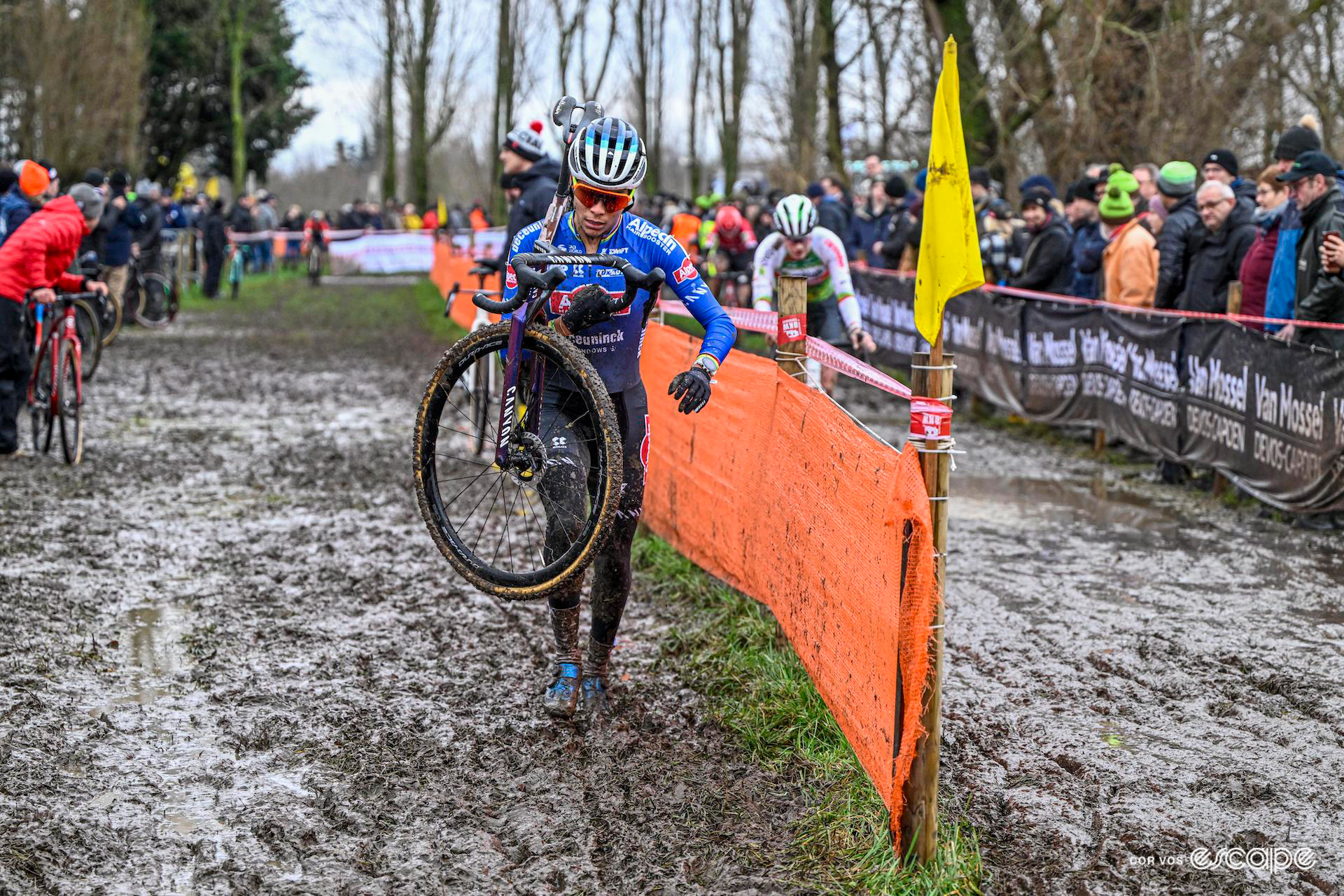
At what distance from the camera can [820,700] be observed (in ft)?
17.5

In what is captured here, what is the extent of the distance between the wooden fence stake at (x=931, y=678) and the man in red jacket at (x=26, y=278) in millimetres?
8088

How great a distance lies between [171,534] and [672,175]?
91.5 meters

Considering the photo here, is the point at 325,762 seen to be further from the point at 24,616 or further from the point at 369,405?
the point at 369,405

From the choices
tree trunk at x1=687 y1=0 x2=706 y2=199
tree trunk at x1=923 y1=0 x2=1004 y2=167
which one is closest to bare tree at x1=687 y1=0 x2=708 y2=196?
tree trunk at x1=687 y1=0 x2=706 y2=199

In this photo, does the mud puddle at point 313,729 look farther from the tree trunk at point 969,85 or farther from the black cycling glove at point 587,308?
the tree trunk at point 969,85

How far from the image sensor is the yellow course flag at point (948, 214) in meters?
3.75

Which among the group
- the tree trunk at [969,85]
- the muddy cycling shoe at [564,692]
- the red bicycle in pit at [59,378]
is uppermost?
the tree trunk at [969,85]

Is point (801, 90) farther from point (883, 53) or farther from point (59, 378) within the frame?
point (59, 378)

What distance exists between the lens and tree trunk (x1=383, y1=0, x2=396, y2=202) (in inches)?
1779

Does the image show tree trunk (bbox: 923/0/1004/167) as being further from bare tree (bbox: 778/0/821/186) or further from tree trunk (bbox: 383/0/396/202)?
tree trunk (bbox: 383/0/396/202)

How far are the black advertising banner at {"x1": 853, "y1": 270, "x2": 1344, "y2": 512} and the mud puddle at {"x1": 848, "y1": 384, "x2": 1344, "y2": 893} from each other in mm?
406

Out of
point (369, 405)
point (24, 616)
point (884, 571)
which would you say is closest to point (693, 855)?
point (884, 571)

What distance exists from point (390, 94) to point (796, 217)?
39.9 metres

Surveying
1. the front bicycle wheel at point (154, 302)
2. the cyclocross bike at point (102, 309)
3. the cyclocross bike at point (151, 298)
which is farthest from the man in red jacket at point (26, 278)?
the front bicycle wheel at point (154, 302)
